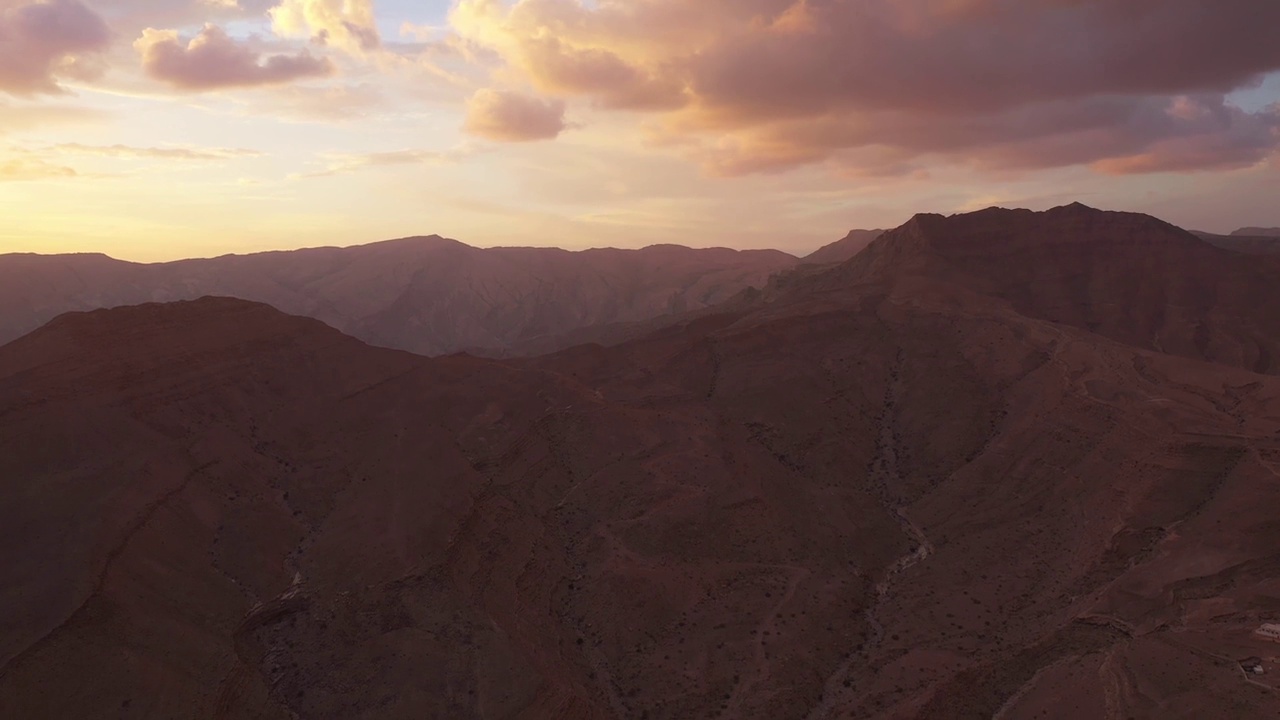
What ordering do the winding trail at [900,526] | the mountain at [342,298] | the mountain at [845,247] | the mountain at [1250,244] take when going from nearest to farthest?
the winding trail at [900,526]
the mountain at [1250,244]
the mountain at [342,298]
the mountain at [845,247]

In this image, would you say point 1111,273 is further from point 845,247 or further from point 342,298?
point 342,298

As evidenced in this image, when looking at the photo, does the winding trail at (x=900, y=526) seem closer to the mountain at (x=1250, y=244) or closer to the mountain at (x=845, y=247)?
the mountain at (x=1250, y=244)

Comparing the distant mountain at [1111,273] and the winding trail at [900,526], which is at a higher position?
the distant mountain at [1111,273]

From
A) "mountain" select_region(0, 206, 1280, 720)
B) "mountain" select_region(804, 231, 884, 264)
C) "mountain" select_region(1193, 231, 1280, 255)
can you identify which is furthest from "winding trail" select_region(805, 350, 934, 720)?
"mountain" select_region(804, 231, 884, 264)

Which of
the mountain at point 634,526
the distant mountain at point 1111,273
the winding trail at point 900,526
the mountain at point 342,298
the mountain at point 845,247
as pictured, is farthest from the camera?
the mountain at point 845,247

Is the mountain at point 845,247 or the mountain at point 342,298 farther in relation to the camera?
the mountain at point 845,247

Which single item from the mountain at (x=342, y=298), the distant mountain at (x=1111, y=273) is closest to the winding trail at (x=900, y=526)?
the distant mountain at (x=1111, y=273)

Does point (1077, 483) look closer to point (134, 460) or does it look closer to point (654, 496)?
point (654, 496)

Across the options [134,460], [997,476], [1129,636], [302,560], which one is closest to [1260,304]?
[997,476]

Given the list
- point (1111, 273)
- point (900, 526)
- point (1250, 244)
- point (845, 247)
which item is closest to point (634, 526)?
point (900, 526)
